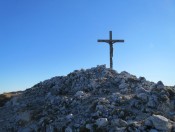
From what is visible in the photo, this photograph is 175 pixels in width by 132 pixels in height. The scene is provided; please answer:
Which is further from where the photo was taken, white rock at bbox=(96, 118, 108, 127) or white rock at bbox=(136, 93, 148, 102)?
white rock at bbox=(136, 93, 148, 102)

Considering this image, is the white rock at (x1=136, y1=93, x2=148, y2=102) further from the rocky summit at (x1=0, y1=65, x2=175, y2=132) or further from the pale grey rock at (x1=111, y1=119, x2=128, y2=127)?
the pale grey rock at (x1=111, y1=119, x2=128, y2=127)

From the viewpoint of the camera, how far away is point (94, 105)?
19.1 meters

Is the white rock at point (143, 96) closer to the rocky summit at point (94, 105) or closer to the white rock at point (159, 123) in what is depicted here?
the rocky summit at point (94, 105)

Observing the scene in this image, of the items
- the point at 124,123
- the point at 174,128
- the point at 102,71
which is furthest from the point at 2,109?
the point at 174,128

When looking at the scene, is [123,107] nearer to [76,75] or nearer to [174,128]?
[174,128]

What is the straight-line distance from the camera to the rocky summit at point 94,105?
1683 cm

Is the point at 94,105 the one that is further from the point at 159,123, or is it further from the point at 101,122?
the point at 159,123

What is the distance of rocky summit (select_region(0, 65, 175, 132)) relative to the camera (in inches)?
663

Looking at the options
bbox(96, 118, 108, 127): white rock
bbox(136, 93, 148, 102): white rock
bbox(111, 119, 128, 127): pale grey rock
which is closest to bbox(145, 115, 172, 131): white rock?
bbox(111, 119, 128, 127): pale grey rock

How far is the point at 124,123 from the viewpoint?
16344mm

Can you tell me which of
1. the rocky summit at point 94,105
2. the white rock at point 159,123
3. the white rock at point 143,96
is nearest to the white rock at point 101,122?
the rocky summit at point 94,105

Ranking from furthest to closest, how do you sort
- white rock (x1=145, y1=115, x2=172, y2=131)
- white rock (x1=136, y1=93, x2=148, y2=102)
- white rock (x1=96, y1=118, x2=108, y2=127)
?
white rock (x1=136, y1=93, x2=148, y2=102)
white rock (x1=96, y1=118, x2=108, y2=127)
white rock (x1=145, y1=115, x2=172, y2=131)

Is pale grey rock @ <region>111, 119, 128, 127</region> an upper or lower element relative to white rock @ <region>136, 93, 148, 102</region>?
lower

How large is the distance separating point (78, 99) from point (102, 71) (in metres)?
5.95
